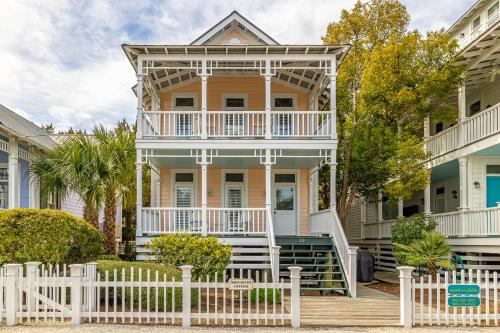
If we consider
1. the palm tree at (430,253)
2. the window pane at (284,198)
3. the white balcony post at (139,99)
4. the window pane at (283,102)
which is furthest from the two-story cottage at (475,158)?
the white balcony post at (139,99)

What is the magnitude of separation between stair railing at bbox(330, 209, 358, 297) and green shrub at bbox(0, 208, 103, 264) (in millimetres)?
7130

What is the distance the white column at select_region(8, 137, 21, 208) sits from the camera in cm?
1777

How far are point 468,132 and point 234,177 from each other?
8322 millimetres

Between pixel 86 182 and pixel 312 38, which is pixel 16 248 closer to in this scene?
pixel 86 182

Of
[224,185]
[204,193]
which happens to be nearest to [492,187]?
[224,185]

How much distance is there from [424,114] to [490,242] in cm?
544

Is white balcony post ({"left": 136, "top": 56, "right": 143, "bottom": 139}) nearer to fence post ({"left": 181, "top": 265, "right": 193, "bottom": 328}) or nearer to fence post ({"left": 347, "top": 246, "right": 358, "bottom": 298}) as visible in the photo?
fence post ({"left": 347, "top": 246, "right": 358, "bottom": 298})

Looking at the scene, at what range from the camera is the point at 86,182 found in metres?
16.9

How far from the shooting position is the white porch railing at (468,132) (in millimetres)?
15531

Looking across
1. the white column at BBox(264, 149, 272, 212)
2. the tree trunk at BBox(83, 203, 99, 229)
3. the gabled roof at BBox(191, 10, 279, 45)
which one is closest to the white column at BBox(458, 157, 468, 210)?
the white column at BBox(264, 149, 272, 212)

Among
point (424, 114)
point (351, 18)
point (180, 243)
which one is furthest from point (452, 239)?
point (351, 18)

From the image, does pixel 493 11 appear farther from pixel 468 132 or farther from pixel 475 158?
pixel 475 158

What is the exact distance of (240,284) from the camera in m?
9.79

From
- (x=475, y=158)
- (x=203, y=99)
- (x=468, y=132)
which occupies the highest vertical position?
(x=203, y=99)
